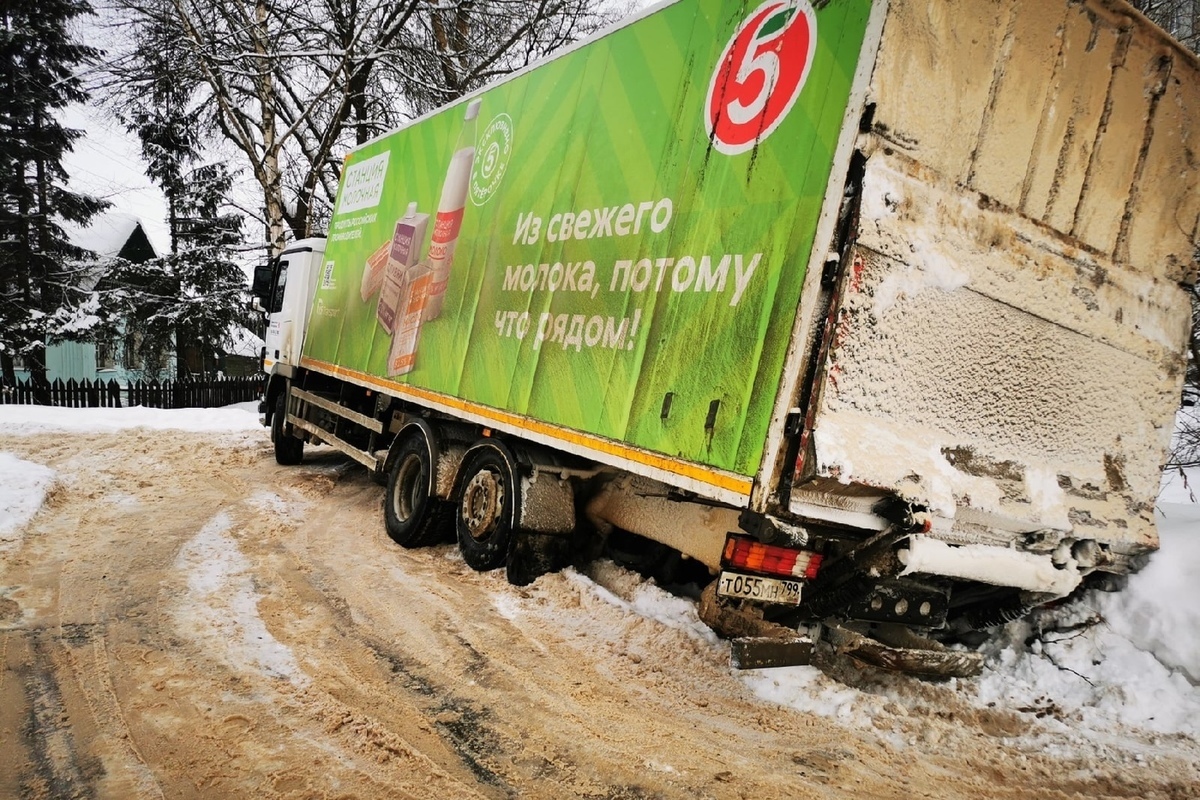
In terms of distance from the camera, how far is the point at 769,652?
129 inches

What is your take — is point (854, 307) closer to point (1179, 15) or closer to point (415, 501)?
point (415, 501)

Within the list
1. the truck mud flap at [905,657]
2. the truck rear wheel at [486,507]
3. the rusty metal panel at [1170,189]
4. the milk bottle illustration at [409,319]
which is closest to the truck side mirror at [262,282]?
the milk bottle illustration at [409,319]

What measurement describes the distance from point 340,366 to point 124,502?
8.27ft

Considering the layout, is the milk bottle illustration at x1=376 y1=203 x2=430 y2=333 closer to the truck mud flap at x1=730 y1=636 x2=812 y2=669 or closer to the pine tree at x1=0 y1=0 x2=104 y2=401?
the truck mud flap at x1=730 y1=636 x2=812 y2=669

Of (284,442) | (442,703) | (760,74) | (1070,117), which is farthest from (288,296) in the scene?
(1070,117)

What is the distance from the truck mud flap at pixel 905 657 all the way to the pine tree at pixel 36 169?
2158cm

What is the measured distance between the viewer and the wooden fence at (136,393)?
15.1m

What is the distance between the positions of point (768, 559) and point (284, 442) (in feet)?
27.0

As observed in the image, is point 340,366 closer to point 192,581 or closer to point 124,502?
point 124,502

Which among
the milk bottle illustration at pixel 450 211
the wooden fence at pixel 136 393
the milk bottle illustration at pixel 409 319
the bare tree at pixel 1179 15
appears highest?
the bare tree at pixel 1179 15

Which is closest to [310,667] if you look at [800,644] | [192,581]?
[192,581]

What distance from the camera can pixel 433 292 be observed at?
227 inches

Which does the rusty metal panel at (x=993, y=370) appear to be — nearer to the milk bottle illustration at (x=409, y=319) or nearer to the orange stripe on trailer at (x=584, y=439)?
the orange stripe on trailer at (x=584, y=439)

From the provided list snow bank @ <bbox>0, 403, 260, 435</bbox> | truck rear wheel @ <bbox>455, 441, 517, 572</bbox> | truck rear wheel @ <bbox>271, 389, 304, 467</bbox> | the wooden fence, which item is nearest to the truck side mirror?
truck rear wheel @ <bbox>271, 389, 304, 467</bbox>
